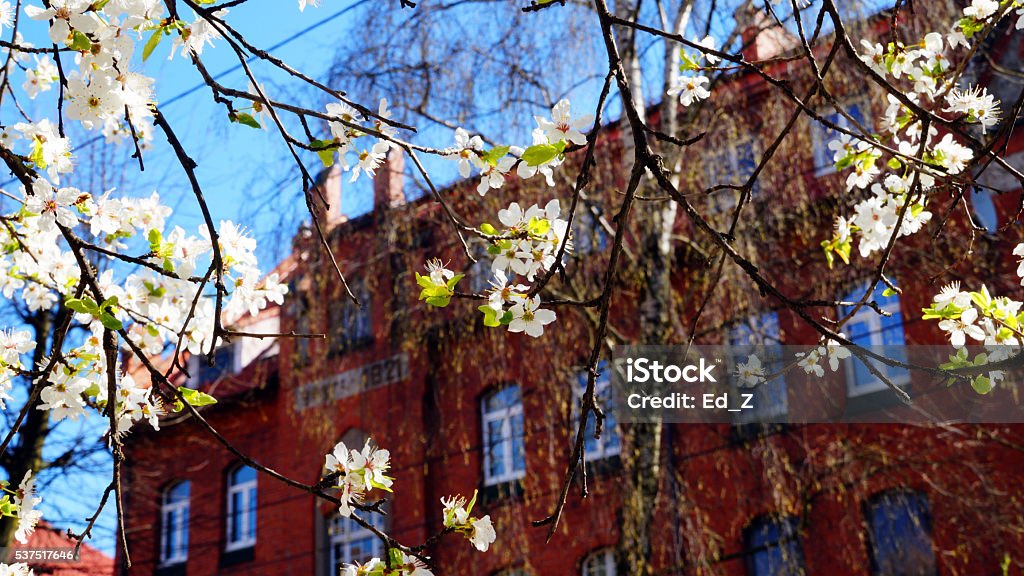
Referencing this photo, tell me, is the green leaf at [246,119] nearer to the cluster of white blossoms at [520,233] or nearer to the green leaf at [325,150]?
the green leaf at [325,150]

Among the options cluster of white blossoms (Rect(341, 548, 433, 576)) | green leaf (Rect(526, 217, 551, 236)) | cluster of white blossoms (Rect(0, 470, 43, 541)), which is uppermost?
green leaf (Rect(526, 217, 551, 236))

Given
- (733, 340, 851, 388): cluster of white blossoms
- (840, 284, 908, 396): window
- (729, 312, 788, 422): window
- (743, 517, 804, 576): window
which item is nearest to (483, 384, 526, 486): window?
(743, 517, 804, 576): window

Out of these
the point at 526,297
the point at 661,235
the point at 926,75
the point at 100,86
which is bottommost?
the point at 526,297

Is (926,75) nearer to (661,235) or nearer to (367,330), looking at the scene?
(661,235)

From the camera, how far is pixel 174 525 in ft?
58.3

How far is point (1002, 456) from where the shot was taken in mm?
10820

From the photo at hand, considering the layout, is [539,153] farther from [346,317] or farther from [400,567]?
[346,317]

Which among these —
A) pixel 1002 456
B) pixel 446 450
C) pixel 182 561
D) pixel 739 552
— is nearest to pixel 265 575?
pixel 182 561

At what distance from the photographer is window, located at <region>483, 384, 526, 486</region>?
13.9m

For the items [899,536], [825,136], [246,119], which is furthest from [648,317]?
[246,119]

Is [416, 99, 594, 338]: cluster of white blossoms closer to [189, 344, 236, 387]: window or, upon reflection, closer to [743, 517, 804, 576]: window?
[743, 517, 804, 576]: window

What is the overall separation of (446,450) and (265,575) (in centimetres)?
328

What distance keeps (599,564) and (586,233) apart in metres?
4.93

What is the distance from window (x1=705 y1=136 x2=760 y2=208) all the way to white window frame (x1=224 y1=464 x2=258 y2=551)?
943 cm
